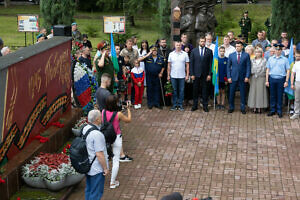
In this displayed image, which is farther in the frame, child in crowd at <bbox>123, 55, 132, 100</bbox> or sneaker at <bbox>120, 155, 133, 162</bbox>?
child in crowd at <bbox>123, 55, 132, 100</bbox>

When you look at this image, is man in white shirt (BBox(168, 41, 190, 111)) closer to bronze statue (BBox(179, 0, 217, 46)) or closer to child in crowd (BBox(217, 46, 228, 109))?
child in crowd (BBox(217, 46, 228, 109))

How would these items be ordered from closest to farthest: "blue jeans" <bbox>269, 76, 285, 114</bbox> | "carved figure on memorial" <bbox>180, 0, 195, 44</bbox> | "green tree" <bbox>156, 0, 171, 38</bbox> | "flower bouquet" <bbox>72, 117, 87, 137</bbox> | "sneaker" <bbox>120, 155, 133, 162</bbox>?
"sneaker" <bbox>120, 155, 133, 162</bbox>
"flower bouquet" <bbox>72, 117, 87, 137</bbox>
"blue jeans" <bbox>269, 76, 285, 114</bbox>
"carved figure on memorial" <bbox>180, 0, 195, 44</bbox>
"green tree" <bbox>156, 0, 171, 38</bbox>

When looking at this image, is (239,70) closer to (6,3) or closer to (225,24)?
(225,24)

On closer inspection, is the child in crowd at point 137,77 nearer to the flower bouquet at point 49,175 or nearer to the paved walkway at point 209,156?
the paved walkway at point 209,156

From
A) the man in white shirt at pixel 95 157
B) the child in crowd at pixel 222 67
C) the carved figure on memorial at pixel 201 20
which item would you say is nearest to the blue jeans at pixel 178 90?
the child in crowd at pixel 222 67

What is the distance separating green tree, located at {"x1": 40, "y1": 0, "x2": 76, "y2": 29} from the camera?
21203mm

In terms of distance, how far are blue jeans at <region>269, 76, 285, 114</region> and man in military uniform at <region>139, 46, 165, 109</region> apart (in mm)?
3075

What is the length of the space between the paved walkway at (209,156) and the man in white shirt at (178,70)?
0.61 m

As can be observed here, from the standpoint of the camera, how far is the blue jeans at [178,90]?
13531 mm

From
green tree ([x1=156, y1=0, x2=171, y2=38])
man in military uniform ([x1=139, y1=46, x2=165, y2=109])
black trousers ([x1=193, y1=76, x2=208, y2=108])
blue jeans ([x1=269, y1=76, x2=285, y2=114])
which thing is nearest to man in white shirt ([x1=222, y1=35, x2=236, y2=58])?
black trousers ([x1=193, y1=76, x2=208, y2=108])

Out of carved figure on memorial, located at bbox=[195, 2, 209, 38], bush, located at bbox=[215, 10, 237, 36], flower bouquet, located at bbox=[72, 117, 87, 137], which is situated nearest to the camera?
flower bouquet, located at bbox=[72, 117, 87, 137]

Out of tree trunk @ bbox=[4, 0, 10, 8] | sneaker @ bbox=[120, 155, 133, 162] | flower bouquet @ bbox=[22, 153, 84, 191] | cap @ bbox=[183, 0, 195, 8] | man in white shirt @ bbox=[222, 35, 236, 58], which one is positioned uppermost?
tree trunk @ bbox=[4, 0, 10, 8]

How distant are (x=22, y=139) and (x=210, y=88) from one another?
22.6 ft

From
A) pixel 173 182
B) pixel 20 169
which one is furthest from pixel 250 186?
pixel 20 169
